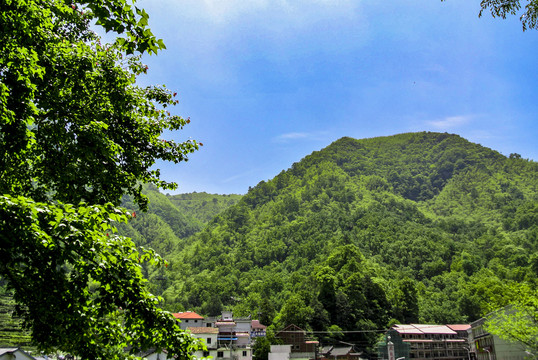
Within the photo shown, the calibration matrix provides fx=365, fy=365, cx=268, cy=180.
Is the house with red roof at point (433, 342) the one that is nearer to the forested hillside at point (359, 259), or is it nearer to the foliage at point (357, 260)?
the foliage at point (357, 260)

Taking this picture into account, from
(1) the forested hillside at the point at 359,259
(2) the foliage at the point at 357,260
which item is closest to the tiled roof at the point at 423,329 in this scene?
→ (2) the foliage at the point at 357,260

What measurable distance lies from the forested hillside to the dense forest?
379 mm

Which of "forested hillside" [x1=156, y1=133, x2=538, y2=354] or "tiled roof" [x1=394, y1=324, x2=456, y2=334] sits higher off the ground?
"forested hillside" [x1=156, y1=133, x2=538, y2=354]

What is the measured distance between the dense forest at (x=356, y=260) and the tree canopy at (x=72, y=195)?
176 feet

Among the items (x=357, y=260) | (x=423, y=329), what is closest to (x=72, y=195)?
(x=423, y=329)

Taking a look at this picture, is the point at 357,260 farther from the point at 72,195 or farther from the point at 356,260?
the point at 72,195

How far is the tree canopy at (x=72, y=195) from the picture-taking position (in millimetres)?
4715

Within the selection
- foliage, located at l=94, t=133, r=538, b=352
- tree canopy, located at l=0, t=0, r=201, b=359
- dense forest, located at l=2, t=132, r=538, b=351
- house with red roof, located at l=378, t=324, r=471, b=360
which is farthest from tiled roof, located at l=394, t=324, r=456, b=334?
tree canopy, located at l=0, t=0, r=201, b=359

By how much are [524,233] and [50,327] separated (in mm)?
167233

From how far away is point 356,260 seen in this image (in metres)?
103

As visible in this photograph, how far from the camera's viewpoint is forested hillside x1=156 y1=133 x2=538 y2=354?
85062 millimetres

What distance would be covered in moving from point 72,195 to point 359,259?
105702 millimetres

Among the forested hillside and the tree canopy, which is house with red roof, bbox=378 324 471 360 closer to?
the forested hillside

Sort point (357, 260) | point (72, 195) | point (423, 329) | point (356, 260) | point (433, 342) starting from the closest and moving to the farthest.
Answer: point (72, 195) < point (433, 342) < point (423, 329) < point (356, 260) < point (357, 260)
